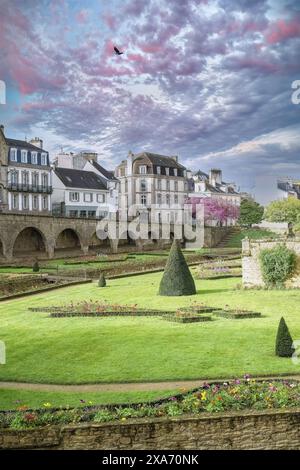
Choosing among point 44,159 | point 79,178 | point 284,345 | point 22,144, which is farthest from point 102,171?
point 284,345

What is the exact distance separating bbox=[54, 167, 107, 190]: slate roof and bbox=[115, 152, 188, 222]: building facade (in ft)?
25.3

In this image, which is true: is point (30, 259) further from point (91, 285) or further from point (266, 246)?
point (266, 246)

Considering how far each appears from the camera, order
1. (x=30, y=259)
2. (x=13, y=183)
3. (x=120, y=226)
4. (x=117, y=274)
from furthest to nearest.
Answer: (x=120, y=226)
(x=13, y=183)
(x=30, y=259)
(x=117, y=274)

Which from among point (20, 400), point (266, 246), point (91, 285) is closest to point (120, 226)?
point (91, 285)

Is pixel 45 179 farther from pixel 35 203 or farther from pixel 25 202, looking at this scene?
pixel 25 202

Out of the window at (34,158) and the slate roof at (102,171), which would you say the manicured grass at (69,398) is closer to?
the window at (34,158)

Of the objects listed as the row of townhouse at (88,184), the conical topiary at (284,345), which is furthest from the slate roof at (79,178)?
the conical topiary at (284,345)

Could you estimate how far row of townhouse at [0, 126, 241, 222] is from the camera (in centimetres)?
6191

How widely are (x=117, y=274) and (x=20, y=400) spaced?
108 feet

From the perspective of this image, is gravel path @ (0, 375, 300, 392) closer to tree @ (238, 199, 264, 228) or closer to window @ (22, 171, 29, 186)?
window @ (22, 171, 29, 186)

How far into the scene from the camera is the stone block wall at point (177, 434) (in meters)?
11.9

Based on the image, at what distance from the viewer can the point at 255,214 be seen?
102 meters

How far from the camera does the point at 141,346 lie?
19.6m

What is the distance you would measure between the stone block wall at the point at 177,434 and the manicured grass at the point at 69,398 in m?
1.80
